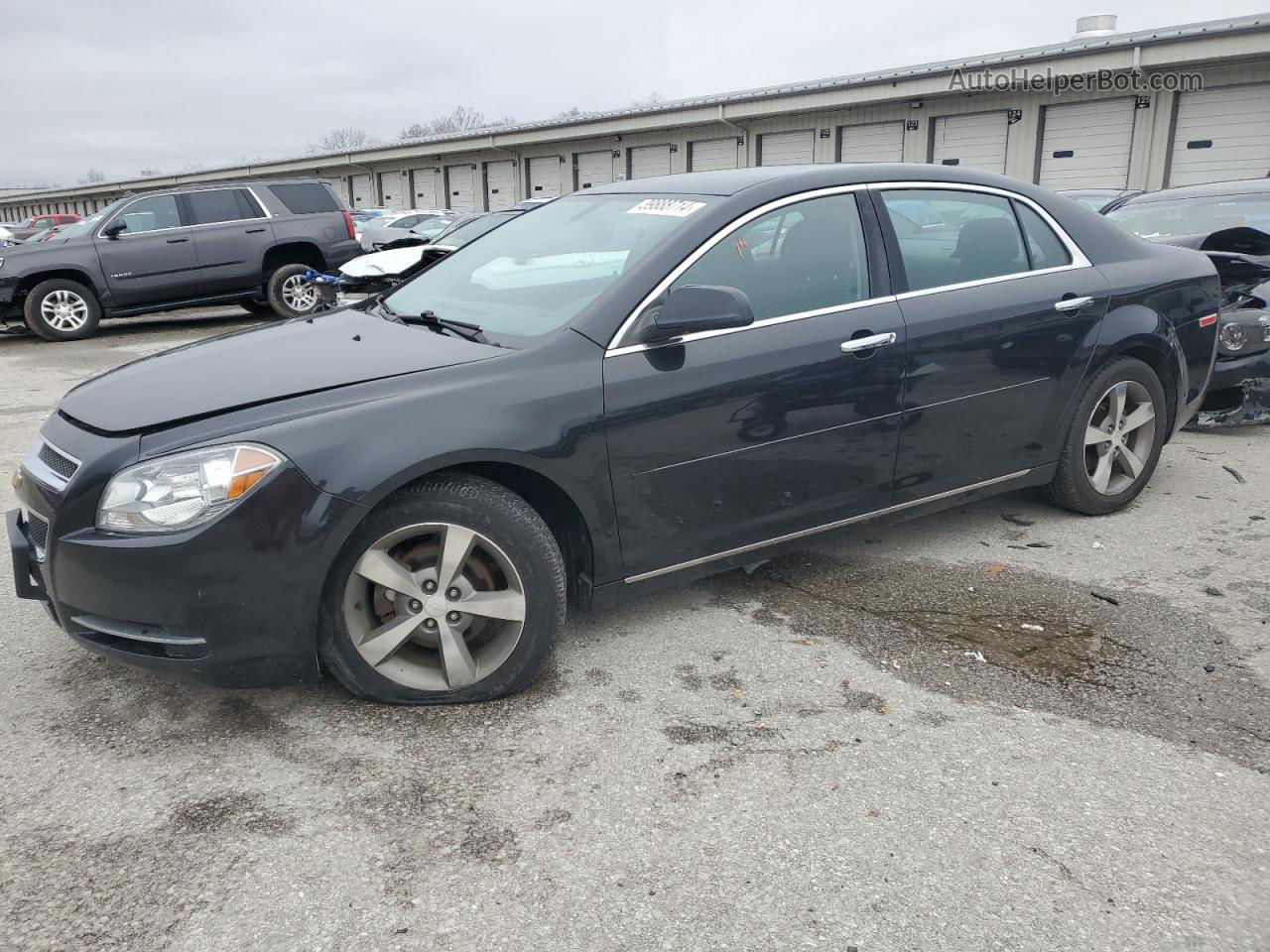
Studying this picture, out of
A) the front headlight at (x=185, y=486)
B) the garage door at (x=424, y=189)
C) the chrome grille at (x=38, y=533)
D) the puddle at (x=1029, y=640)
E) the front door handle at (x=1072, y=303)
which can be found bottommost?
the puddle at (x=1029, y=640)

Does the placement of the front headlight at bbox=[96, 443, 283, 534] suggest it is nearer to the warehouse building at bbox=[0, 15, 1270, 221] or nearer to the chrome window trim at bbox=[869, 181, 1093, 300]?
the chrome window trim at bbox=[869, 181, 1093, 300]

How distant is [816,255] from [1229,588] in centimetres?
209

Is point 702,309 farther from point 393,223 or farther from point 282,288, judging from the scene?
point 393,223

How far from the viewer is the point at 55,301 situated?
504 inches

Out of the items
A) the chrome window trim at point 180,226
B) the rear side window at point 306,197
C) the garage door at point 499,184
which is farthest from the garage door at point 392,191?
the chrome window trim at point 180,226

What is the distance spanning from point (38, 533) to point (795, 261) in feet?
→ 8.60

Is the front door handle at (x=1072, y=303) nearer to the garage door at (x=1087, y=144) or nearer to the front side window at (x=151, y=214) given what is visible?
the front side window at (x=151, y=214)

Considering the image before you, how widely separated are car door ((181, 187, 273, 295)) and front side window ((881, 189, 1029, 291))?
11119mm

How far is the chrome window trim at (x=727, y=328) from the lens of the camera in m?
3.29

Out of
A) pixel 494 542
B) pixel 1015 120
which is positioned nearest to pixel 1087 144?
pixel 1015 120

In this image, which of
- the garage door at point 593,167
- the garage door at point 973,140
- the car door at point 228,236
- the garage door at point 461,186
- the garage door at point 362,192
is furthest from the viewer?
the garage door at point 362,192

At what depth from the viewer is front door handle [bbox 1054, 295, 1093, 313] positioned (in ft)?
14.0

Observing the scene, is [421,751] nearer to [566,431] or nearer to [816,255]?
[566,431]

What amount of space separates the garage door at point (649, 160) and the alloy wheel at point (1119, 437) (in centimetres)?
2593
